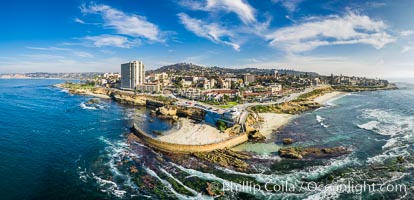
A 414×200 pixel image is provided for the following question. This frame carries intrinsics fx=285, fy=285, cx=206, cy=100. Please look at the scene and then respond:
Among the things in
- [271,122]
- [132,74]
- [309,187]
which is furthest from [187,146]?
[132,74]

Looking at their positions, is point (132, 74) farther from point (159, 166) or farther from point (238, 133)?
point (159, 166)

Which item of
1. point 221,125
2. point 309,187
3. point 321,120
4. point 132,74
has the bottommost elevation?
point 309,187

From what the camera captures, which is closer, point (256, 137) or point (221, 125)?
point (256, 137)

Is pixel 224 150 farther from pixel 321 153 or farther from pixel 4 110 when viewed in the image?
pixel 4 110

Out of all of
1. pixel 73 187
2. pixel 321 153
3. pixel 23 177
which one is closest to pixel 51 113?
pixel 23 177

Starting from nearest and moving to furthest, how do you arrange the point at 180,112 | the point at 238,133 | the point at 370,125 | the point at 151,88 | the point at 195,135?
the point at 195,135 < the point at 238,133 < the point at 370,125 < the point at 180,112 < the point at 151,88

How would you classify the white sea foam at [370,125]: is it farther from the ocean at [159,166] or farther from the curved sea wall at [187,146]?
the curved sea wall at [187,146]

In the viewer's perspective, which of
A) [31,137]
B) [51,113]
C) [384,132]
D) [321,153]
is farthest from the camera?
[51,113]
